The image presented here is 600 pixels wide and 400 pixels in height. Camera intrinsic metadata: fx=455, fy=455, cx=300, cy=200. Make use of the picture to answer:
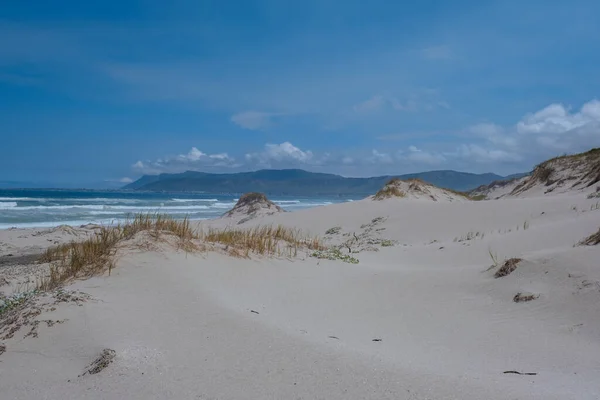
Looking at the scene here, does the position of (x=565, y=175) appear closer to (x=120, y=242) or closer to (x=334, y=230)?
(x=334, y=230)

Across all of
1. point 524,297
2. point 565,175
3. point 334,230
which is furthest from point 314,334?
point 565,175

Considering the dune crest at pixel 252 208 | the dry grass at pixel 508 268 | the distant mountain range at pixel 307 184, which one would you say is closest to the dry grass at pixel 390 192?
the dune crest at pixel 252 208

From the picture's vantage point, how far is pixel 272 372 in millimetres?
2936

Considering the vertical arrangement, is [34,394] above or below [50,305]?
below

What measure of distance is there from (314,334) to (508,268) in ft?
8.76

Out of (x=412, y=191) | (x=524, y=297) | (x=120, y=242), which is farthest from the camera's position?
(x=412, y=191)

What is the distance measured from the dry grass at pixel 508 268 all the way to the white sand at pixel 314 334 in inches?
3.1

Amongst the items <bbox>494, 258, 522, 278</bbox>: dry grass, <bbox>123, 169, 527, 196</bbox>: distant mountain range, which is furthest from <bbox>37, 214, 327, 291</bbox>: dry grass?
<bbox>123, 169, 527, 196</bbox>: distant mountain range

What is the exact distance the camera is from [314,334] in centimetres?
365

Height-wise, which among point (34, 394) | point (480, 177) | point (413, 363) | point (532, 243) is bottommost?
point (34, 394)

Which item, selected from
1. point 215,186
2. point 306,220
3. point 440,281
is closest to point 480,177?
point 215,186

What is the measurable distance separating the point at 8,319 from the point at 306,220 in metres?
13.0

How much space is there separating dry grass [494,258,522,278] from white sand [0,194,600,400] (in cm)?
8

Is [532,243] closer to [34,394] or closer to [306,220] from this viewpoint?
[34,394]
